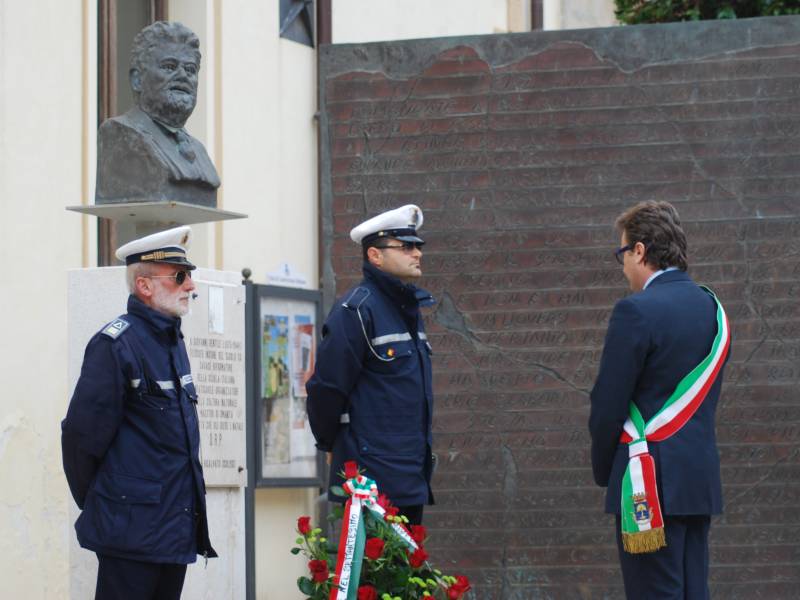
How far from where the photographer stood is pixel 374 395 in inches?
236

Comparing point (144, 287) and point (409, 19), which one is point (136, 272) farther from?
point (409, 19)

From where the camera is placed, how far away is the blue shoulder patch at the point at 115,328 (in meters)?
5.12

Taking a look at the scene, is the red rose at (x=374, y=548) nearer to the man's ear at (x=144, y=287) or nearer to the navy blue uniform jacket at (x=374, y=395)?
the navy blue uniform jacket at (x=374, y=395)

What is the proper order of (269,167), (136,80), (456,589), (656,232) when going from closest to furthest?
(656,232) → (456,589) → (136,80) → (269,167)

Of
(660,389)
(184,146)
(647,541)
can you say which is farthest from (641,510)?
(184,146)

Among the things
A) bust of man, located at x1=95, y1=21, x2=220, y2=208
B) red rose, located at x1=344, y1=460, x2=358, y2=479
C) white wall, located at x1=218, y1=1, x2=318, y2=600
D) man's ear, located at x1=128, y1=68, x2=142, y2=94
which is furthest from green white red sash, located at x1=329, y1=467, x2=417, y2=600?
white wall, located at x1=218, y1=1, x2=318, y2=600

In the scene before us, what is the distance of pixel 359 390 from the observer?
19.8 feet

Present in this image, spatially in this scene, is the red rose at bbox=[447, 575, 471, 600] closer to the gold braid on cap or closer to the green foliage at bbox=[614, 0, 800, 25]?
the gold braid on cap

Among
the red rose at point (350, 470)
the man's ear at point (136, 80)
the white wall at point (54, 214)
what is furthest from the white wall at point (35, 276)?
the red rose at point (350, 470)

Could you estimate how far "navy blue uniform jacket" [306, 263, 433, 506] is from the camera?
19.5ft

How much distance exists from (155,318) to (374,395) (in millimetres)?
1015

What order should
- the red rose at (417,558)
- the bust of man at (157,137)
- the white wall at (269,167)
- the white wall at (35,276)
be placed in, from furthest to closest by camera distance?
the white wall at (269,167), the white wall at (35,276), the bust of man at (157,137), the red rose at (417,558)

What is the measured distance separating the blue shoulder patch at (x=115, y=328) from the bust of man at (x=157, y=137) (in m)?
1.54

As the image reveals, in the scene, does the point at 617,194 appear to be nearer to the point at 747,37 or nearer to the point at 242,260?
the point at 747,37
